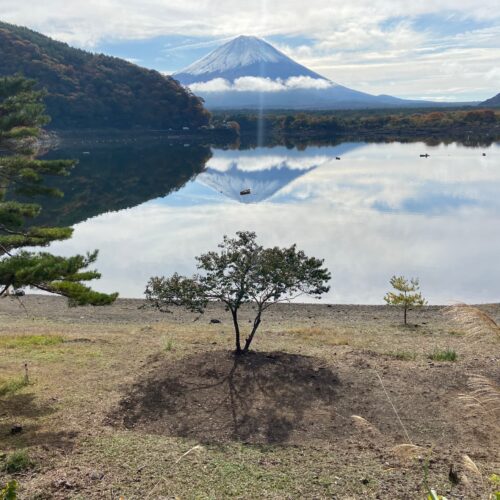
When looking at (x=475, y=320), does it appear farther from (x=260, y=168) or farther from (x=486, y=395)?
(x=260, y=168)

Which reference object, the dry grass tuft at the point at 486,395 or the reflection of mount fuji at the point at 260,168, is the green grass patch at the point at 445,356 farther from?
the reflection of mount fuji at the point at 260,168

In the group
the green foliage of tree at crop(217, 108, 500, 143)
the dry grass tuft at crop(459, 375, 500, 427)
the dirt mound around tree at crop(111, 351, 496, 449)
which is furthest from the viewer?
the green foliage of tree at crop(217, 108, 500, 143)

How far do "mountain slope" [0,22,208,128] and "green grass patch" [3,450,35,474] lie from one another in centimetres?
15807

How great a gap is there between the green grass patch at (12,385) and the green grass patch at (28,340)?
12.9 feet

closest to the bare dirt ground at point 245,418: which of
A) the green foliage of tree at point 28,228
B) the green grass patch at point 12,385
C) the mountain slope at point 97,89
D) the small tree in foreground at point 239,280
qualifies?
the green grass patch at point 12,385

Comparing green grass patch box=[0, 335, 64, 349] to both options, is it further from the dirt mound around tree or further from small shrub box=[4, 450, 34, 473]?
small shrub box=[4, 450, 34, 473]

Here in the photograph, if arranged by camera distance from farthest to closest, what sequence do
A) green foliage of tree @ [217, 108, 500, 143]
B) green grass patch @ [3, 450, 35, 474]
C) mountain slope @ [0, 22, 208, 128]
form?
green foliage of tree @ [217, 108, 500, 143], mountain slope @ [0, 22, 208, 128], green grass patch @ [3, 450, 35, 474]

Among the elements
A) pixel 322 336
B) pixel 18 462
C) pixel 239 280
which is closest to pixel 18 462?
pixel 18 462

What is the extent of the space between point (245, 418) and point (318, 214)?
46.1m

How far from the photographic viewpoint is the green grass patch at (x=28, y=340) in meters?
17.2

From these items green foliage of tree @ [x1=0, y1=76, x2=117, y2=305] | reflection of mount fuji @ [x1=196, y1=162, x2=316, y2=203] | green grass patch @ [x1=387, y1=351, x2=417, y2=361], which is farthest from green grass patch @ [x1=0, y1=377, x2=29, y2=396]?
reflection of mount fuji @ [x1=196, y1=162, x2=316, y2=203]

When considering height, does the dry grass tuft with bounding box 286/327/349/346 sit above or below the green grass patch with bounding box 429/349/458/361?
below

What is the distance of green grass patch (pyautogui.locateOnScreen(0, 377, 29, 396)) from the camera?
495 inches

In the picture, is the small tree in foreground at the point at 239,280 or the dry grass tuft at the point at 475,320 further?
the small tree in foreground at the point at 239,280
